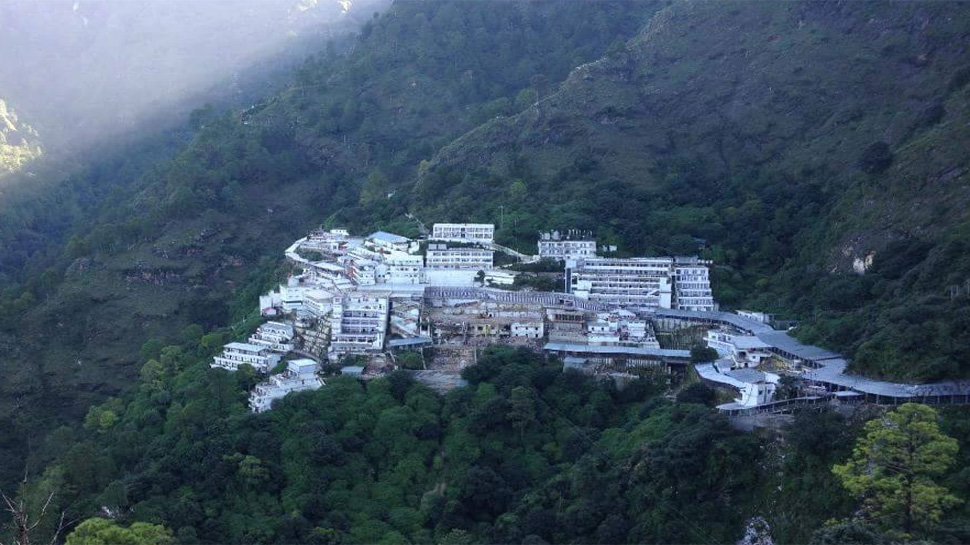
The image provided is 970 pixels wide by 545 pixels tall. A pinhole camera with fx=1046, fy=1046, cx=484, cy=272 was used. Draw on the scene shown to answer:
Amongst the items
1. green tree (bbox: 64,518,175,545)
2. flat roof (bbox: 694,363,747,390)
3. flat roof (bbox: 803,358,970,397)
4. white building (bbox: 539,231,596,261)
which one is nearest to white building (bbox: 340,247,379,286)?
white building (bbox: 539,231,596,261)

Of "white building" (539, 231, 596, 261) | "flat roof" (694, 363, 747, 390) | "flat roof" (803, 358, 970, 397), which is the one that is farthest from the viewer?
"white building" (539, 231, 596, 261)

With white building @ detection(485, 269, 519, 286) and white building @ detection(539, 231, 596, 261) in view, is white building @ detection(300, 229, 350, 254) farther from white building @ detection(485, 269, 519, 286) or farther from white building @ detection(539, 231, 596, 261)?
white building @ detection(539, 231, 596, 261)

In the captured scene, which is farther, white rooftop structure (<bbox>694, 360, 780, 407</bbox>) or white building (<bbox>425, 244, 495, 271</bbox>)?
white building (<bbox>425, 244, 495, 271</bbox>)

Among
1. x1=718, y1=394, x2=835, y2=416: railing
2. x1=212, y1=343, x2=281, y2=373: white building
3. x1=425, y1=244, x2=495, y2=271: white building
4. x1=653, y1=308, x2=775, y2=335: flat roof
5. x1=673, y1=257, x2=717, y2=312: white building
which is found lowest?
x1=718, y1=394, x2=835, y2=416: railing

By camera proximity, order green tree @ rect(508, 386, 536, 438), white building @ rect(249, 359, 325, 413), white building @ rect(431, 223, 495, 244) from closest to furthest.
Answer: green tree @ rect(508, 386, 536, 438)
white building @ rect(249, 359, 325, 413)
white building @ rect(431, 223, 495, 244)

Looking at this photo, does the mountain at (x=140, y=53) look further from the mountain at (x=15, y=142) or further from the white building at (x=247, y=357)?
the white building at (x=247, y=357)

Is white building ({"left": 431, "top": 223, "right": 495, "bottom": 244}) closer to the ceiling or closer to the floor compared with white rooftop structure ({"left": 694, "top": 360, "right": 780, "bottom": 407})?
closer to the ceiling
